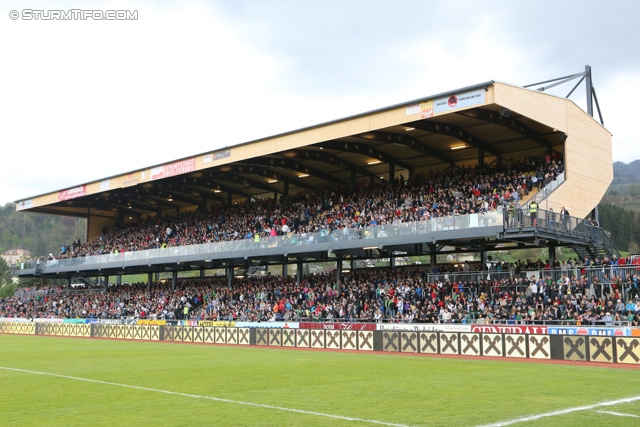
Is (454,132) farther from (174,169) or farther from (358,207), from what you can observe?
(174,169)

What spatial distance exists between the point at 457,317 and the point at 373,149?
14.7 metres

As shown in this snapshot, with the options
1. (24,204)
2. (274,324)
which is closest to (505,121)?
(274,324)

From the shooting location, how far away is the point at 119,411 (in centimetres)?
1177

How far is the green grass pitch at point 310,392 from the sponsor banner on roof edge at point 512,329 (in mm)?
7009

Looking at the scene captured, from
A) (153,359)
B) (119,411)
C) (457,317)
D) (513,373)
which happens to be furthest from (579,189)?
(119,411)

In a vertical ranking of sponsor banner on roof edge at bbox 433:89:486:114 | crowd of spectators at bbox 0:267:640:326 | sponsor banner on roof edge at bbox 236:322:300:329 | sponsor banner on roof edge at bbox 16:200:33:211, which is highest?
sponsor banner on roof edge at bbox 433:89:486:114

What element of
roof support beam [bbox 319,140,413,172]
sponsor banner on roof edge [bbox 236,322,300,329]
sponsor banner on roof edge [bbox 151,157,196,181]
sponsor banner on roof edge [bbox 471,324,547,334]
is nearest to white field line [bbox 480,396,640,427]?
sponsor banner on roof edge [bbox 471,324,547,334]

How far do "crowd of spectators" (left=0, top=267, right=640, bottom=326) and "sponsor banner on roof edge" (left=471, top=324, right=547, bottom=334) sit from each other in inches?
17.0

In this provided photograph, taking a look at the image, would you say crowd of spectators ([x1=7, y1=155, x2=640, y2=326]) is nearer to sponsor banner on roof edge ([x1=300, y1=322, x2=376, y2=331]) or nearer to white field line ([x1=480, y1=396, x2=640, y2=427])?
sponsor banner on roof edge ([x1=300, y1=322, x2=376, y2=331])

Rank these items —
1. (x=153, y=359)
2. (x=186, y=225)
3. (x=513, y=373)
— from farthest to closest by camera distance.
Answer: (x=186, y=225) → (x=153, y=359) → (x=513, y=373)

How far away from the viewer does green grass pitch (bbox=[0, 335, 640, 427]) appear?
10914mm

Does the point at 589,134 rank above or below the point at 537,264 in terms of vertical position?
above

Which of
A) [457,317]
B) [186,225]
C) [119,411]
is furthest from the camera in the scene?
[186,225]

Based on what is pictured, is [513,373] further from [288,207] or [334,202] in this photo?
[288,207]
